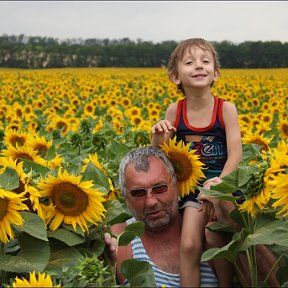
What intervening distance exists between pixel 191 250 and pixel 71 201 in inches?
25.9

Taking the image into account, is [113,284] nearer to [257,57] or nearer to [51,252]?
[51,252]

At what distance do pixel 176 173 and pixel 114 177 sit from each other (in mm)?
359

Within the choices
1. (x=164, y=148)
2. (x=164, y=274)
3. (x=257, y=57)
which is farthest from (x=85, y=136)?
(x=257, y=57)

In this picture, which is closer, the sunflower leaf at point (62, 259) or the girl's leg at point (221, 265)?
the sunflower leaf at point (62, 259)

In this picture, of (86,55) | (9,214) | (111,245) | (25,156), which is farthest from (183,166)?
(86,55)

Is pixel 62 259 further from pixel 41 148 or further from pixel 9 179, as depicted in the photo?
pixel 41 148

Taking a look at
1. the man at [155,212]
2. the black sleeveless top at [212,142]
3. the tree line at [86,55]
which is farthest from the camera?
the tree line at [86,55]

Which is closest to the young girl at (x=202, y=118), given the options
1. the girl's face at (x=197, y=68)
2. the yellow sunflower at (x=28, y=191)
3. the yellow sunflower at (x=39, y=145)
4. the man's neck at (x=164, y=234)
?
the girl's face at (x=197, y=68)

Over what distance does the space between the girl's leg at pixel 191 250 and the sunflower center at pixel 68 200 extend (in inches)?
23.3

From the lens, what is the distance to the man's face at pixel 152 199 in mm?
3090

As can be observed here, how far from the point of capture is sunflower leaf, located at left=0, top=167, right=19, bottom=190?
2.53 meters

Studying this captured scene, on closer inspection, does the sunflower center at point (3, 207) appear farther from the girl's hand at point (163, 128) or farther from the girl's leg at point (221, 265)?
the girl's hand at point (163, 128)

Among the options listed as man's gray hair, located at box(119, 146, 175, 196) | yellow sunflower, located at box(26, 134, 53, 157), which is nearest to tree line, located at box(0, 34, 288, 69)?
yellow sunflower, located at box(26, 134, 53, 157)

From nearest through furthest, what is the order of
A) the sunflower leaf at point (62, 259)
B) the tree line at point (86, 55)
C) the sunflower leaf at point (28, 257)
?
the sunflower leaf at point (28, 257), the sunflower leaf at point (62, 259), the tree line at point (86, 55)
